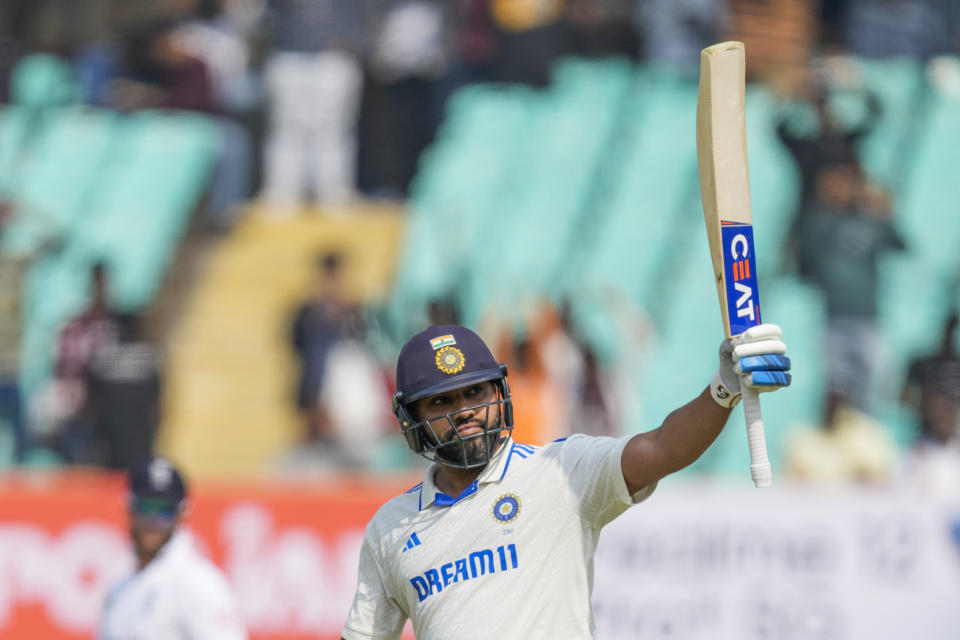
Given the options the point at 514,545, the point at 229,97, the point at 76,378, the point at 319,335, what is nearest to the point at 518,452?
the point at 514,545

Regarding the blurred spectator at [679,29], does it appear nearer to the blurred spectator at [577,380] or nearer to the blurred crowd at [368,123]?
the blurred crowd at [368,123]

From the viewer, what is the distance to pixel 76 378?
40.8 ft

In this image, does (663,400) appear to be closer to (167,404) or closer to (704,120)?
(167,404)

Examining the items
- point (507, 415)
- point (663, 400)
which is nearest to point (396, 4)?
point (663, 400)

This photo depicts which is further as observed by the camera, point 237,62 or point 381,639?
point 237,62

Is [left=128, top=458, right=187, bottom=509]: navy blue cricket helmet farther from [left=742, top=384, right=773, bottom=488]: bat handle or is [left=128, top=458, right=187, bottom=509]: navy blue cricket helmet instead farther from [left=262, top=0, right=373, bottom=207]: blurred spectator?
[left=262, top=0, right=373, bottom=207]: blurred spectator

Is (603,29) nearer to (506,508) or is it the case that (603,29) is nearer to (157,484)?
(157,484)

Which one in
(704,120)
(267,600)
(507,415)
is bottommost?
(267,600)

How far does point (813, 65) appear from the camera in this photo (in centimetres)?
1445

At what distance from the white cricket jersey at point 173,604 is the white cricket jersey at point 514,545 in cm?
193

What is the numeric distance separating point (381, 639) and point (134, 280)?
11.3m

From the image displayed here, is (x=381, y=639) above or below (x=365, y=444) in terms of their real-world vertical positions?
above

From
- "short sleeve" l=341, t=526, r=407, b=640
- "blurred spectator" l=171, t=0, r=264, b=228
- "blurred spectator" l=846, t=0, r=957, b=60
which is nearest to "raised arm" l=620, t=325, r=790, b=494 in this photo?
"short sleeve" l=341, t=526, r=407, b=640

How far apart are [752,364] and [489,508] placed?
931 millimetres
